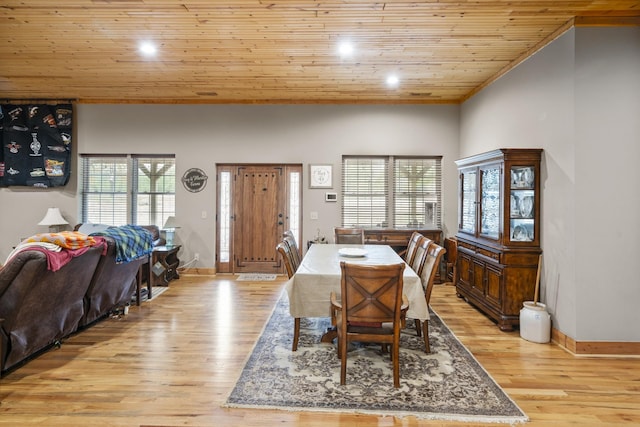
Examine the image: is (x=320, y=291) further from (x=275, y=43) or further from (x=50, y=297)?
(x=275, y=43)

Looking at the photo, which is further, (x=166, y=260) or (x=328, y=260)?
(x=166, y=260)

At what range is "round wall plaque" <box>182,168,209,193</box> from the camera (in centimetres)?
623

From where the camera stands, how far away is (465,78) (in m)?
4.91

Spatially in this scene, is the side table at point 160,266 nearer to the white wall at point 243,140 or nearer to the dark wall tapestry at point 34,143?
the white wall at point 243,140

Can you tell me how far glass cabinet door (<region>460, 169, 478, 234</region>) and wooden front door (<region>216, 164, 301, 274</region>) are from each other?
2.78 m

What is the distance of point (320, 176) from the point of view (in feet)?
20.3

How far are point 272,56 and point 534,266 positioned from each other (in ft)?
12.3

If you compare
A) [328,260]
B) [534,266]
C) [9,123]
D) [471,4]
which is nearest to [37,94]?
[9,123]

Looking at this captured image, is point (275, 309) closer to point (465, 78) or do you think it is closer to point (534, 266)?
point (534, 266)

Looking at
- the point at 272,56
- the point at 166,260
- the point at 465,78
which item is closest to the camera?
the point at 272,56

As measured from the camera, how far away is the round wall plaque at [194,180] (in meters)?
6.23

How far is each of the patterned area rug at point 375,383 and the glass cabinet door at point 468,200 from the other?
180cm

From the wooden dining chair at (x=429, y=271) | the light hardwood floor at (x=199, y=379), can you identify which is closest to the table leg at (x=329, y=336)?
the light hardwood floor at (x=199, y=379)

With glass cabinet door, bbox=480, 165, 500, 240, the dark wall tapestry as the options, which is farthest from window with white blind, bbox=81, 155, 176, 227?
glass cabinet door, bbox=480, 165, 500, 240
